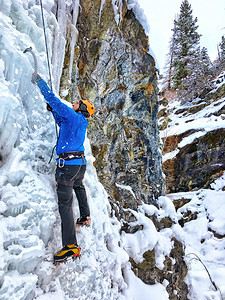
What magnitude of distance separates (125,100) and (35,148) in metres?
4.87

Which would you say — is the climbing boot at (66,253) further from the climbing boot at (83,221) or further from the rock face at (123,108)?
the rock face at (123,108)

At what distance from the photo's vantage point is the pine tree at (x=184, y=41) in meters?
21.1

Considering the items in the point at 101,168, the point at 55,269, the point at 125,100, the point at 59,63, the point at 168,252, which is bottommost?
the point at 168,252

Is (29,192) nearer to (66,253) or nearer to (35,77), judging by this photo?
(66,253)

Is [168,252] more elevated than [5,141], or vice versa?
[5,141]

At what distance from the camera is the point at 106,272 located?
3072 mm

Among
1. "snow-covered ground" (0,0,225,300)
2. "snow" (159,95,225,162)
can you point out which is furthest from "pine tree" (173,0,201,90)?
"snow-covered ground" (0,0,225,300)

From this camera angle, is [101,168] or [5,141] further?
Result: [101,168]

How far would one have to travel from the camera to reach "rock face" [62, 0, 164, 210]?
580cm

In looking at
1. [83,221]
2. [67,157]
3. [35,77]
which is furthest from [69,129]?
[83,221]

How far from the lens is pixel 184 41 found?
21828mm

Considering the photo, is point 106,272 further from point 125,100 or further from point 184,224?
point 184,224

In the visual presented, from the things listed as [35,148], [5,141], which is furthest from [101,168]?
[5,141]

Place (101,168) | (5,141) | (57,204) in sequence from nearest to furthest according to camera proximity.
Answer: (5,141) < (57,204) < (101,168)
